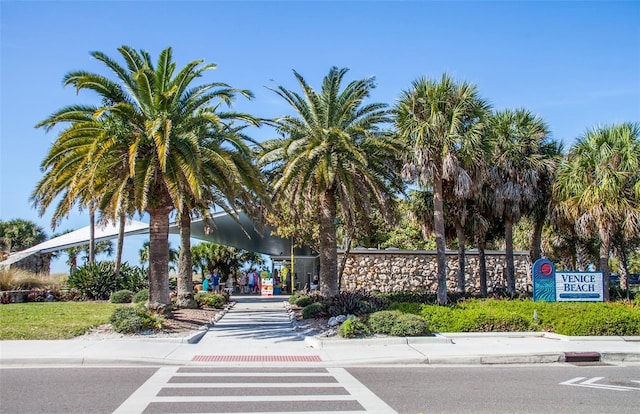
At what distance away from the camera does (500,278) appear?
114 ft

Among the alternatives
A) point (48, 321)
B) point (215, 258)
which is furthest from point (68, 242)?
point (48, 321)

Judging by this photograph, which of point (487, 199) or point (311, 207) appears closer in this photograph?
point (311, 207)

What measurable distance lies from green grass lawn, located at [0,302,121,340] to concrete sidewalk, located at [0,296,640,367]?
91 centimetres

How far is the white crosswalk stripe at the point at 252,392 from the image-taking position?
8227mm

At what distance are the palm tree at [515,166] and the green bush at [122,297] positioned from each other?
17294 millimetres

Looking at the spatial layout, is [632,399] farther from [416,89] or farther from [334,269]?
[416,89]

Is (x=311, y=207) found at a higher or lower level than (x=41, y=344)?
higher

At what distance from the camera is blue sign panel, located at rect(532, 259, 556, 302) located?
66.6 ft

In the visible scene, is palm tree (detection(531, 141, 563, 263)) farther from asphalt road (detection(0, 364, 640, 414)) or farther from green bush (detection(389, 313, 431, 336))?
asphalt road (detection(0, 364, 640, 414))

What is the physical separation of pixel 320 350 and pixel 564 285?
35.2 feet

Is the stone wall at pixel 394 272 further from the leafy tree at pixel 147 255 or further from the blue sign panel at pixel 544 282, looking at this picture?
the leafy tree at pixel 147 255

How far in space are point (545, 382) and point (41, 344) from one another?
1115 cm

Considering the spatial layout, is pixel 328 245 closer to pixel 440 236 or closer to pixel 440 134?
pixel 440 236

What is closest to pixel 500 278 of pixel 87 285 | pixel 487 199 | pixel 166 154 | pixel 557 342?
pixel 487 199
